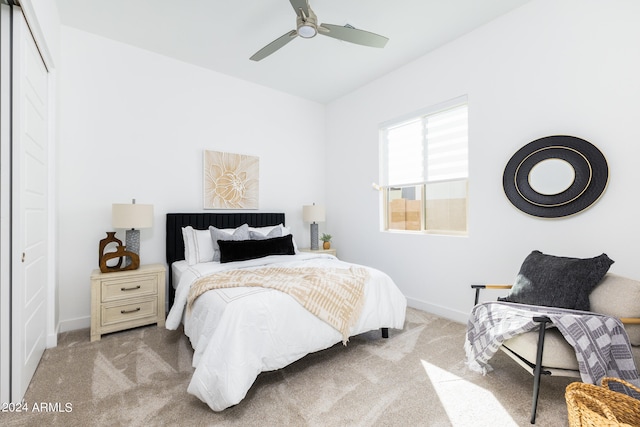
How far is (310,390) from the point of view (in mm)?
1992

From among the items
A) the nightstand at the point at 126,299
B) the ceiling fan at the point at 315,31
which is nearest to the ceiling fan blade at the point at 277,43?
the ceiling fan at the point at 315,31

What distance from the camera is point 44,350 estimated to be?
2492mm

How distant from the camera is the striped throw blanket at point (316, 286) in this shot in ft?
7.29

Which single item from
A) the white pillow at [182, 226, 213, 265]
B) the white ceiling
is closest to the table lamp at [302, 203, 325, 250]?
the white pillow at [182, 226, 213, 265]

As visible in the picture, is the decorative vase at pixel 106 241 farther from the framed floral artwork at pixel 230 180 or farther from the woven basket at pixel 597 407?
the woven basket at pixel 597 407

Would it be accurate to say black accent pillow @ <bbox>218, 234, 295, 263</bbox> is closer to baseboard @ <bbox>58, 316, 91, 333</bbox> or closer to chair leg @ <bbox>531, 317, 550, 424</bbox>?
baseboard @ <bbox>58, 316, 91, 333</bbox>

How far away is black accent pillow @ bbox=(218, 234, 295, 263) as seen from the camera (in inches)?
121

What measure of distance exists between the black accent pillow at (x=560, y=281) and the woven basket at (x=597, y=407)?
68 centimetres

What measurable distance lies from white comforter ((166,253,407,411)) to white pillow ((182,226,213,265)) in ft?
2.05

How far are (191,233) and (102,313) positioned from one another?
3.57 feet

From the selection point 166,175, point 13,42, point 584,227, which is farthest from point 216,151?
point 584,227

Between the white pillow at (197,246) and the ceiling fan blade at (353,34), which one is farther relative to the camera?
the white pillow at (197,246)

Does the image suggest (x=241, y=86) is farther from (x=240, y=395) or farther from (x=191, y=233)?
(x=240, y=395)

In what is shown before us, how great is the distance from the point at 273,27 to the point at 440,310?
3.60 metres
